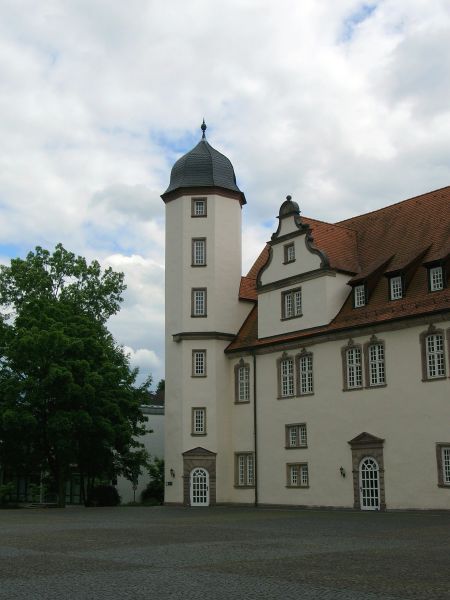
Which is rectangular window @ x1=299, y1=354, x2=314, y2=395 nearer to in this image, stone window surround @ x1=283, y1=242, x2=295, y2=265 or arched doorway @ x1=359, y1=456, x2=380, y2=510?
arched doorway @ x1=359, y1=456, x2=380, y2=510

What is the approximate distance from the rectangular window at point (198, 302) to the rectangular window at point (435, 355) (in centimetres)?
1381

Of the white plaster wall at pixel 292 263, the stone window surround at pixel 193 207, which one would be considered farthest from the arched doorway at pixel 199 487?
the stone window surround at pixel 193 207

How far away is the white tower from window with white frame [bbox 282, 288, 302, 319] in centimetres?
450

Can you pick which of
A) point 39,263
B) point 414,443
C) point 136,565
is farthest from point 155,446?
point 136,565

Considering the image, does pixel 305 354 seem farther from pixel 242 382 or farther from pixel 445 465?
pixel 445 465

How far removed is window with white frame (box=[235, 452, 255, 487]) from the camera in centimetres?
3950

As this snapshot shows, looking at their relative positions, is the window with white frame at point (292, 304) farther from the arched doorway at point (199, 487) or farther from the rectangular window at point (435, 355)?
the arched doorway at point (199, 487)

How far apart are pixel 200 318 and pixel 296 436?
27.1ft

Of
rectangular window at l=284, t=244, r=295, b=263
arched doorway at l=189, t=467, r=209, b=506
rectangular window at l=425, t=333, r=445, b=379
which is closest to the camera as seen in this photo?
rectangular window at l=425, t=333, r=445, b=379

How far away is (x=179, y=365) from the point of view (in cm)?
4172

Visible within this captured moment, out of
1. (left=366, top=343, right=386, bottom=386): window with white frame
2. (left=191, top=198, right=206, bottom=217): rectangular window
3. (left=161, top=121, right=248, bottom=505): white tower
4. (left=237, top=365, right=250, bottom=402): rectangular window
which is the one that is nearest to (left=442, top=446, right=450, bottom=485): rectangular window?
(left=366, top=343, right=386, bottom=386): window with white frame

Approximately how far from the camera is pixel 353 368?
113ft

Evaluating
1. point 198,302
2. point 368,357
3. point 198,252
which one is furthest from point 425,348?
point 198,252

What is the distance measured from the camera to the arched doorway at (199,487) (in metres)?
40.1
